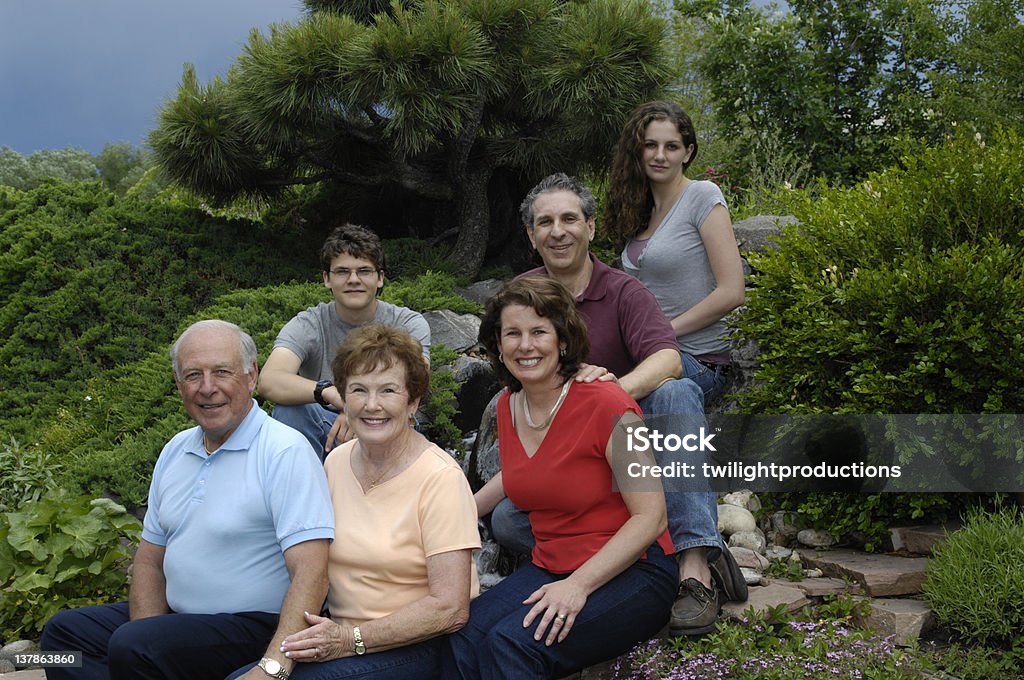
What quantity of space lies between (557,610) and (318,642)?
2.21ft

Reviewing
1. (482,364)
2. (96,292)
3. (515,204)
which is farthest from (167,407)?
(515,204)

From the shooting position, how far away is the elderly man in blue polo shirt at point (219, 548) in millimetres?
2600

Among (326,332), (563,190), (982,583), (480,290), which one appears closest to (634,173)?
(563,190)

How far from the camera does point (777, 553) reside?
4.06 metres

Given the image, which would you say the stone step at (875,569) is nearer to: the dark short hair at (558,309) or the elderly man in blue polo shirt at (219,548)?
the dark short hair at (558,309)

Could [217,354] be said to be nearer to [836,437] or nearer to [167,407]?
[836,437]

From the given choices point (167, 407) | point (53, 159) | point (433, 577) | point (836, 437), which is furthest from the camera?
point (53, 159)

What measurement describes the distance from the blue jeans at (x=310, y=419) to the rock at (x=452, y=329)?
76.0 inches

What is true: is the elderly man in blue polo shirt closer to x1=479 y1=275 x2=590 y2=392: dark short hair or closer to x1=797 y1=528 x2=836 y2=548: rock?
x1=479 y1=275 x2=590 y2=392: dark short hair

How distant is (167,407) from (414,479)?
3.53 meters

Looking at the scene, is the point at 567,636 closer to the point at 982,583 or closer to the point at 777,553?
the point at 982,583

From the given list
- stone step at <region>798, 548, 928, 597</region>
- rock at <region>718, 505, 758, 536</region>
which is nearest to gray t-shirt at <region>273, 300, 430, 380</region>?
rock at <region>718, 505, 758, 536</region>

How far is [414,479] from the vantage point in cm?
267

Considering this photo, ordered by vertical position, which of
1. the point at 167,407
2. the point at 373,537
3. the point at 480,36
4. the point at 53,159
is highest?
the point at 53,159
